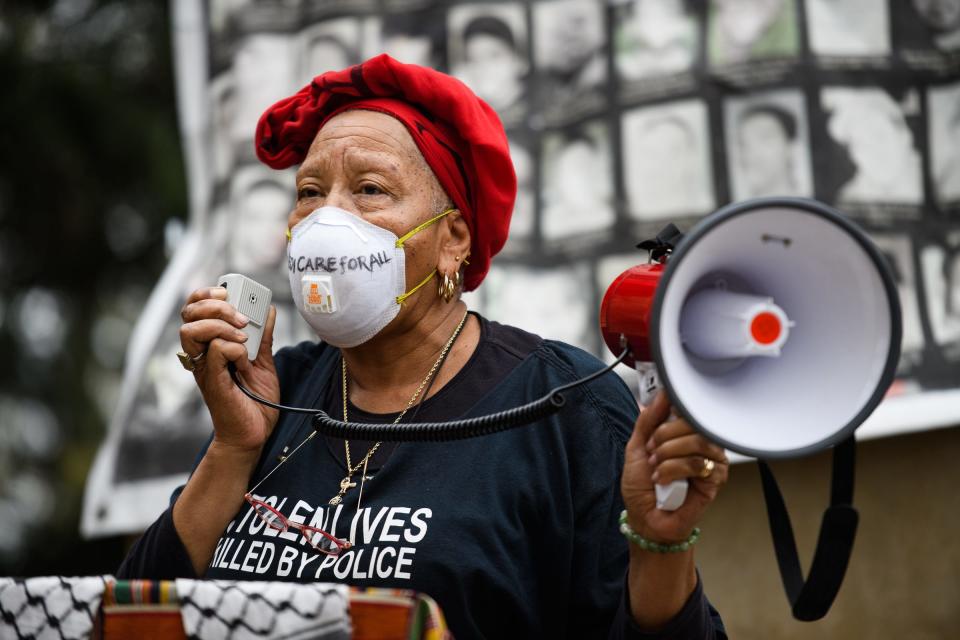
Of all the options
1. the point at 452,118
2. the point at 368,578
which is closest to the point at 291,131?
the point at 452,118

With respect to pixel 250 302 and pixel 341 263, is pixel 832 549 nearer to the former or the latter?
pixel 341 263

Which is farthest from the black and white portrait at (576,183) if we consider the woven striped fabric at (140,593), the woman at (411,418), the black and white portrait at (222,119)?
the woven striped fabric at (140,593)

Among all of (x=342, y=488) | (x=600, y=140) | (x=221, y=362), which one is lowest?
(x=342, y=488)

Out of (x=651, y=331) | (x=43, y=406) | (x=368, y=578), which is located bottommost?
(x=43, y=406)

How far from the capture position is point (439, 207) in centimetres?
219

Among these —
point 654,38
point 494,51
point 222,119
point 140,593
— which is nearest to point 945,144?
point 654,38

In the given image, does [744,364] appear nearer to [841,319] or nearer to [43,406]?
[841,319]

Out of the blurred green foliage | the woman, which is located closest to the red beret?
the woman

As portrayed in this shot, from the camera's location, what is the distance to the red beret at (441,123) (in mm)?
2160

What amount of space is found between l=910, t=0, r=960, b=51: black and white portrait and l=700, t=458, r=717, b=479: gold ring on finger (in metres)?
2.00

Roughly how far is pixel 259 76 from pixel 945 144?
2181 millimetres

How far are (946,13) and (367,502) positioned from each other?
217cm

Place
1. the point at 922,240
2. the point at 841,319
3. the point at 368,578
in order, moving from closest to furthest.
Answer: the point at 841,319 → the point at 368,578 → the point at 922,240

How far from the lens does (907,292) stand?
118 inches
